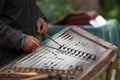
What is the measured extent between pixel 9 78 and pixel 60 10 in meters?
10.5

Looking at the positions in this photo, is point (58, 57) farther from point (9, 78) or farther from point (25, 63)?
point (9, 78)

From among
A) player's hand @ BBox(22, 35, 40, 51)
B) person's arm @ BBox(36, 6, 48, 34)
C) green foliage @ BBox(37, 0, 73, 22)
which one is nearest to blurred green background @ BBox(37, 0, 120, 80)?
green foliage @ BBox(37, 0, 73, 22)

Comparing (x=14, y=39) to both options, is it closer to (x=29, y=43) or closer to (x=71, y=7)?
(x=29, y=43)

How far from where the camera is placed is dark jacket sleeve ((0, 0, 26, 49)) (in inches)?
193

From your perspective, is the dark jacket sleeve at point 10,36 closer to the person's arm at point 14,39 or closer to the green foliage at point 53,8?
the person's arm at point 14,39

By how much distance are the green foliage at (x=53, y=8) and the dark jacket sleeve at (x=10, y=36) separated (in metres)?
7.48

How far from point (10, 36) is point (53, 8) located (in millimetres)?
9234

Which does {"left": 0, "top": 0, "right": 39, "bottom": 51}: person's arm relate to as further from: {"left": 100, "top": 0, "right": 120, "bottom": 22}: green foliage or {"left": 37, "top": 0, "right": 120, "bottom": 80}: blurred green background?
{"left": 100, "top": 0, "right": 120, "bottom": 22}: green foliage

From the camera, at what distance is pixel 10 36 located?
492 centimetres

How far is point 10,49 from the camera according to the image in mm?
5121

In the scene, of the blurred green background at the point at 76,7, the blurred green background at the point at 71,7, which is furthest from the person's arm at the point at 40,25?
the blurred green background at the point at 76,7

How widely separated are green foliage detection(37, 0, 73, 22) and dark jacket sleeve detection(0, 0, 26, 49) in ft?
24.5

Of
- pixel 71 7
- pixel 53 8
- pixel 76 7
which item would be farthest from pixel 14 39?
pixel 76 7

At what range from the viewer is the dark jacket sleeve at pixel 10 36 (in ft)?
16.1
